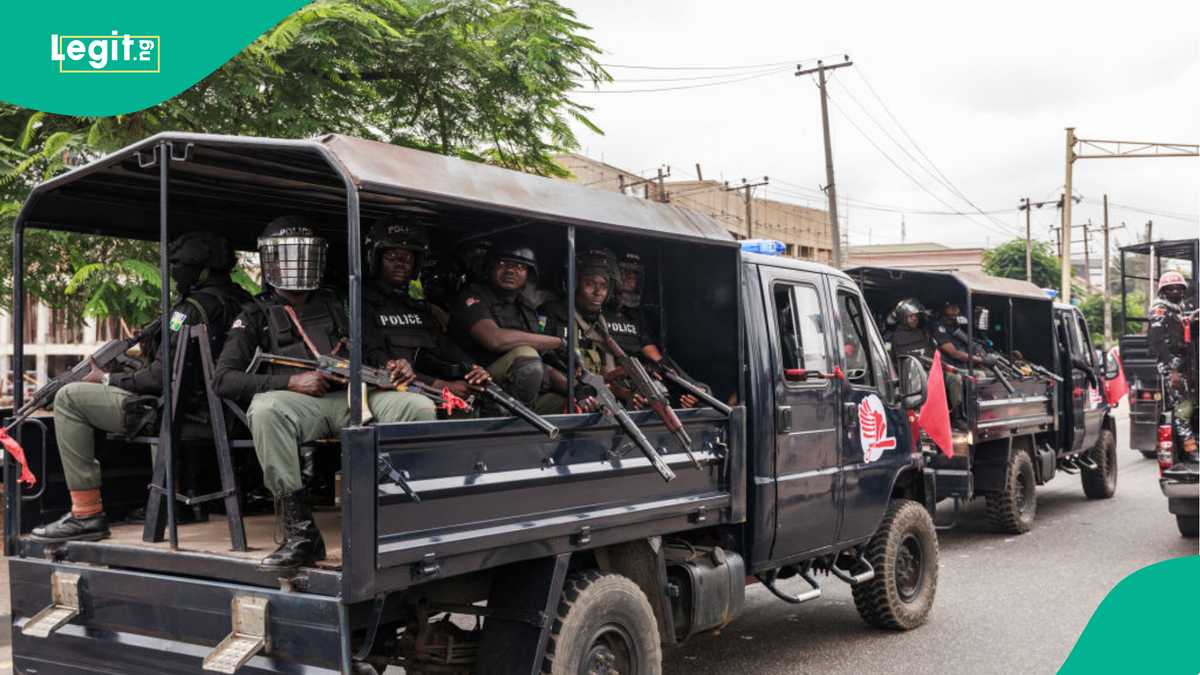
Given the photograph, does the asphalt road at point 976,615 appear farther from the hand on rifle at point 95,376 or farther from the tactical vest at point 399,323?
the hand on rifle at point 95,376

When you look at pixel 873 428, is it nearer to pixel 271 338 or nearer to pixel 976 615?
pixel 976 615

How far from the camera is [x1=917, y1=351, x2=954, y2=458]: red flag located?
27.2 ft

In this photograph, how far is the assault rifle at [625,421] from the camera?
15.4 feet

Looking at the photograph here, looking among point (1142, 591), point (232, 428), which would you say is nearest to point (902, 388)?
point (1142, 591)

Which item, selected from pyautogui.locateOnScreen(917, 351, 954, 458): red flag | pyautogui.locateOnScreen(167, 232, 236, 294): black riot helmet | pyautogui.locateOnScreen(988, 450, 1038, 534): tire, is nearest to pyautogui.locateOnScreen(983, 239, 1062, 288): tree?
pyautogui.locateOnScreen(988, 450, 1038, 534): tire

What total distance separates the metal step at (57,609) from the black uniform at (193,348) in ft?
2.53

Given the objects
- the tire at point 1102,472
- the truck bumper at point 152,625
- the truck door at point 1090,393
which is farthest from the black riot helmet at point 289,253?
the tire at point 1102,472

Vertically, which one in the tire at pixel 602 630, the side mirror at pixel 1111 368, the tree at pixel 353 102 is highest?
the tree at pixel 353 102

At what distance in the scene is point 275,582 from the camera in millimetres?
3703

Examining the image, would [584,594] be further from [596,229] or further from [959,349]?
[959,349]

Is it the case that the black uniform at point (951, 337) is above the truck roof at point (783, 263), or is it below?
below

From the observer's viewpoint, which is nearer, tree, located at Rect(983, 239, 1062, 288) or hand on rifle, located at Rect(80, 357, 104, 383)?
hand on rifle, located at Rect(80, 357, 104, 383)

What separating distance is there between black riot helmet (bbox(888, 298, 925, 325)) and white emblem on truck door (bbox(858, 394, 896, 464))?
3.94 meters

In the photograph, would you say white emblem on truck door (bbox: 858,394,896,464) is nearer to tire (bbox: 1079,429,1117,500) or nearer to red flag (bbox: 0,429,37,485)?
red flag (bbox: 0,429,37,485)
